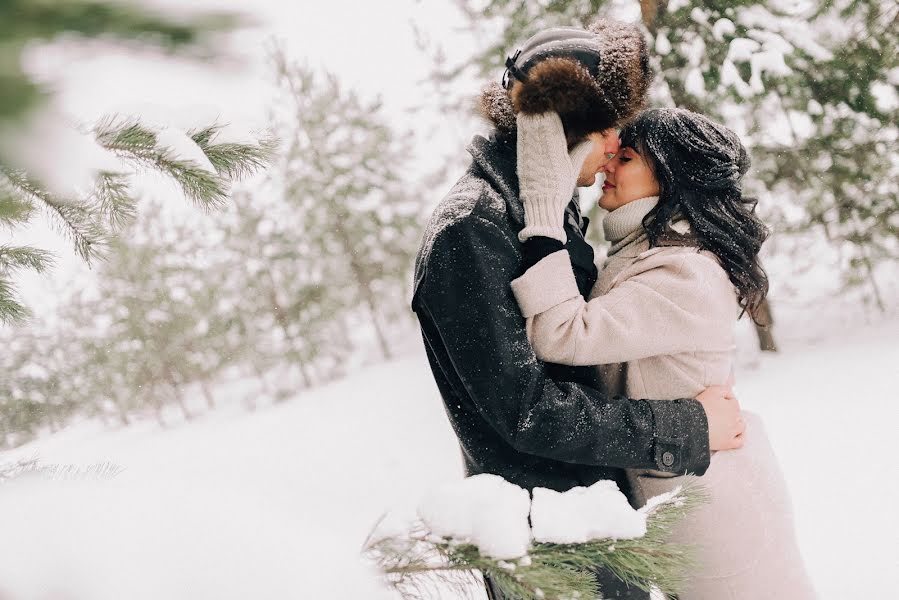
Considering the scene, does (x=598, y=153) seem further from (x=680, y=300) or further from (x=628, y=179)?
(x=680, y=300)

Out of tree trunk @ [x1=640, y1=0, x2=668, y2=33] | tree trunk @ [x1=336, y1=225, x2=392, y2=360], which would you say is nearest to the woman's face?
tree trunk @ [x1=640, y1=0, x2=668, y2=33]

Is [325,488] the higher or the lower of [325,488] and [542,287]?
the lower

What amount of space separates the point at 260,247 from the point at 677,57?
13926 millimetres

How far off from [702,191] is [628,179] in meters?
0.25

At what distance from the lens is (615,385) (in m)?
2.00

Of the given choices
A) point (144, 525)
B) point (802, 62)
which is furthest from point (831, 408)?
Result: point (144, 525)

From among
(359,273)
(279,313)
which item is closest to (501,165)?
(359,273)

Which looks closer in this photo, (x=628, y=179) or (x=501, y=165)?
(x=501, y=165)

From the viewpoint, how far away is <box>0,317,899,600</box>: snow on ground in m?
0.55

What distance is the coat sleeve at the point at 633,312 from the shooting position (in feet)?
5.05

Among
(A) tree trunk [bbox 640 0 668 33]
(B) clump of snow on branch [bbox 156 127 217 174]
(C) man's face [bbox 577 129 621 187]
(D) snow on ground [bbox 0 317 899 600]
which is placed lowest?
(D) snow on ground [bbox 0 317 899 600]

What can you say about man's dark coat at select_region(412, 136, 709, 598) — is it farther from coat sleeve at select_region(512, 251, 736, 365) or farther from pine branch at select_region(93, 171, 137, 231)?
pine branch at select_region(93, 171, 137, 231)

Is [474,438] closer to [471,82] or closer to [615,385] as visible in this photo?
[615,385]

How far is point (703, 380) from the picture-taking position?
6.00 feet
